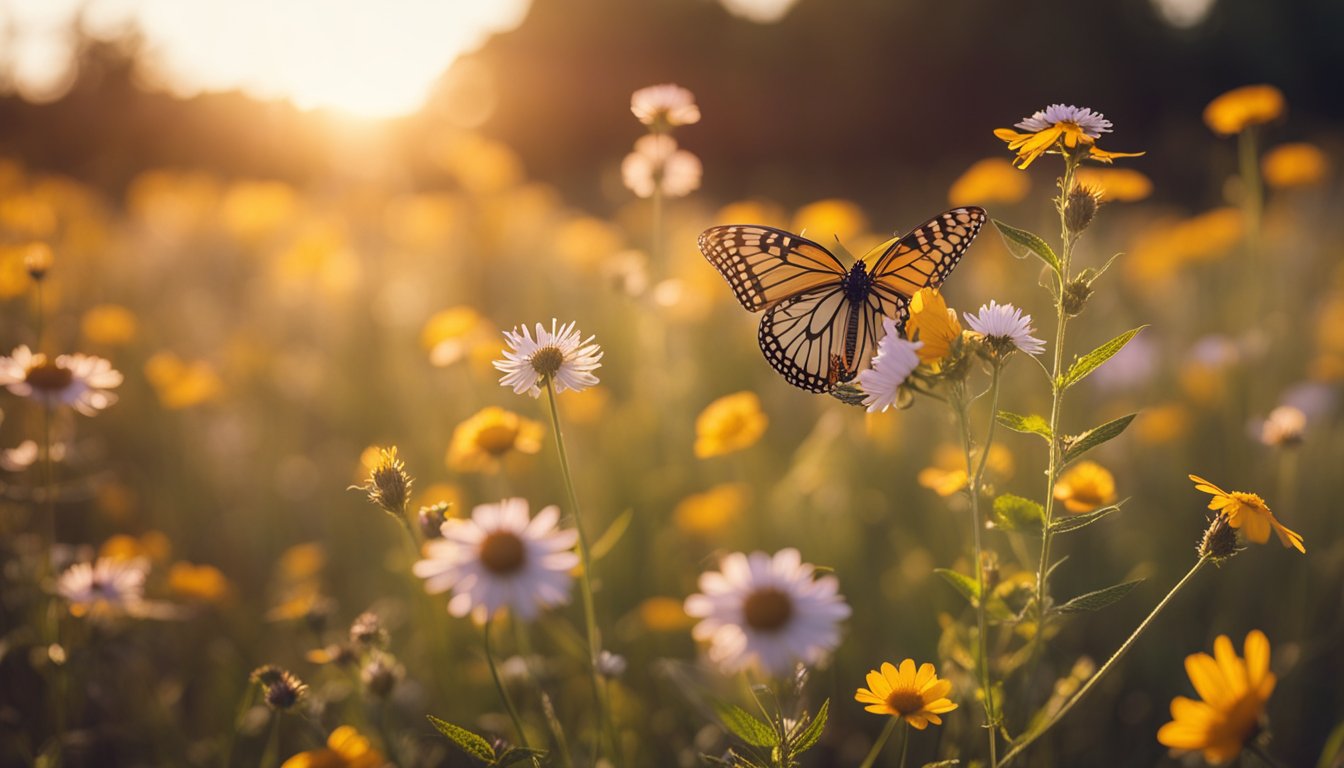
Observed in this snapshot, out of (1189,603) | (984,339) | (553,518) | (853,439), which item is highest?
(853,439)

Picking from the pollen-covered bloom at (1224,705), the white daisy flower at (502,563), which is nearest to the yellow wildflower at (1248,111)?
the pollen-covered bloom at (1224,705)

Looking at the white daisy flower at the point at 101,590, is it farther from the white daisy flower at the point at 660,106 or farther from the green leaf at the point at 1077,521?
the green leaf at the point at 1077,521

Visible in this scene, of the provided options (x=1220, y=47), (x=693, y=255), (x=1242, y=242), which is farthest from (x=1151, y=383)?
(x=1220, y=47)

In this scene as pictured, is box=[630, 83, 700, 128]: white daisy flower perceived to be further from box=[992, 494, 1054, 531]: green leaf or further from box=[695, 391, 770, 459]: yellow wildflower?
box=[992, 494, 1054, 531]: green leaf

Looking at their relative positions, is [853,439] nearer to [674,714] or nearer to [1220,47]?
[674,714]

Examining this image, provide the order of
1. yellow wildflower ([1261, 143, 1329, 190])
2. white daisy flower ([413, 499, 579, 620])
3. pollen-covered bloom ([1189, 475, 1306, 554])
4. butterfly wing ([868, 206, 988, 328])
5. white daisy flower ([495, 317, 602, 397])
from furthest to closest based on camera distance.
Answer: yellow wildflower ([1261, 143, 1329, 190]) → butterfly wing ([868, 206, 988, 328]) → white daisy flower ([495, 317, 602, 397]) → pollen-covered bloom ([1189, 475, 1306, 554]) → white daisy flower ([413, 499, 579, 620])

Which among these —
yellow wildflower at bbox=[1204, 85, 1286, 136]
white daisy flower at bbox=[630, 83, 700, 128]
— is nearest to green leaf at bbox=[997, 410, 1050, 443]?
white daisy flower at bbox=[630, 83, 700, 128]
